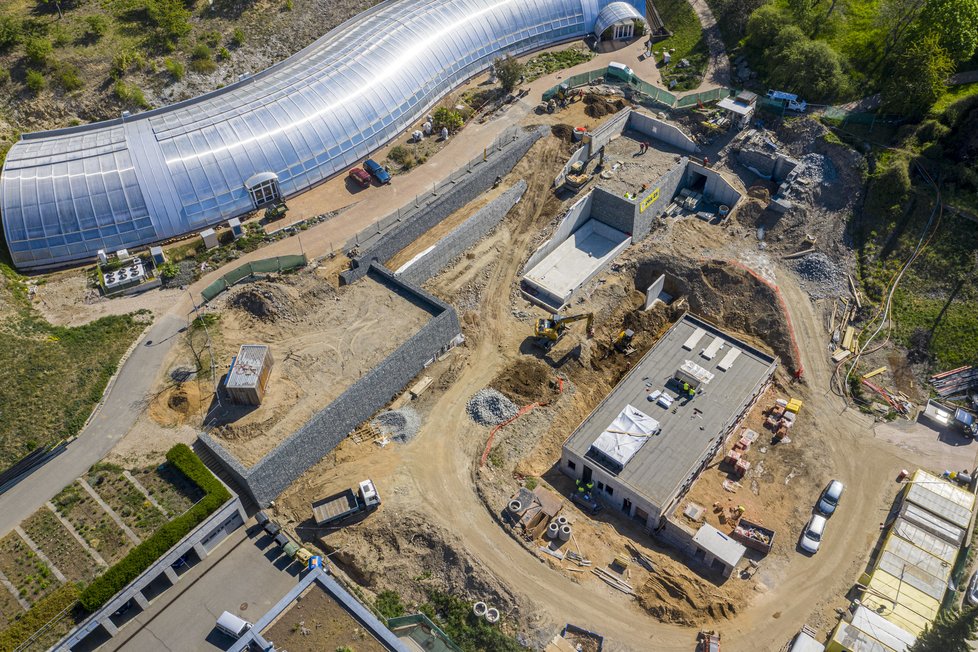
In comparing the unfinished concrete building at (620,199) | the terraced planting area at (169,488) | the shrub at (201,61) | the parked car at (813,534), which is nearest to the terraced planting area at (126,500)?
the terraced planting area at (169,488)

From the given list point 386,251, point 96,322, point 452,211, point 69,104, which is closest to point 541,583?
point 386,251

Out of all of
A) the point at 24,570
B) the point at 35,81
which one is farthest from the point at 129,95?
the point at 24,570

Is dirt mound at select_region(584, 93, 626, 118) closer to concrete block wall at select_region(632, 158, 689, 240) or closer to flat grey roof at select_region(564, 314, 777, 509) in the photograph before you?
concrete block wall at select_region(632, 158, 689, 240)

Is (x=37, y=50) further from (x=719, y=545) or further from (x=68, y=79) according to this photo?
(x=719, y=545)

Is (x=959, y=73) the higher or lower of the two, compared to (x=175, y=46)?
higher

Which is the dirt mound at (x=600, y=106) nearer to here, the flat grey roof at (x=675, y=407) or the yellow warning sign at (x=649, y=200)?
the yellow warning sign at (x=649, y=200)

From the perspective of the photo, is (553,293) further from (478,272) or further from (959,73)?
(959,73)

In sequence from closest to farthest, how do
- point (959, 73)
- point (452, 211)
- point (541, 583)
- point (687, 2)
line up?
point (541, 583) → point (452, 211) → point (959, 73) → point (687, 2)
